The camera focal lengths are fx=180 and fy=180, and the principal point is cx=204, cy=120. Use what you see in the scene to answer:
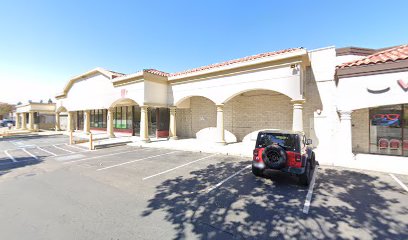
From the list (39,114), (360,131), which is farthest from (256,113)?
(39,114)

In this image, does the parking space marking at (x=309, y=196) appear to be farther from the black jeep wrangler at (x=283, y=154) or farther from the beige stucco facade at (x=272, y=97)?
the beige stucco facade at (x=272, y=97)

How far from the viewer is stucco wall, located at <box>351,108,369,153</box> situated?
414 inches

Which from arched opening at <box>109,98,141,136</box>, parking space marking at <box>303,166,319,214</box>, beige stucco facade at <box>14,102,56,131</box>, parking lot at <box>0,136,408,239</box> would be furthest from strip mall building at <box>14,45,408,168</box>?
beige stucco facade at <box>14,102,56,131</box>

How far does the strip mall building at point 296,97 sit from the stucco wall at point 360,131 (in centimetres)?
4

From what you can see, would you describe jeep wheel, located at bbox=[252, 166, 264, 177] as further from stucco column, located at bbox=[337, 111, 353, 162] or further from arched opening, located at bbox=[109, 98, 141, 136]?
arched opening, located at bbox=[109, 98, 141, 136]

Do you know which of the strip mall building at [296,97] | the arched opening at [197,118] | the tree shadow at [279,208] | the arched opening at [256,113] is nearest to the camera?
the tree shadow at [279,208]

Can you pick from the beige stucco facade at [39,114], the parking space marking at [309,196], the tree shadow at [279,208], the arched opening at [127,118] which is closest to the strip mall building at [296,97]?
the arched opening at [127,118]

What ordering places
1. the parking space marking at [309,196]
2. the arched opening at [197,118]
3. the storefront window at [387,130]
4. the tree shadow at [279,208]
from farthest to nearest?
the arched opening at [197,118] < the storefront window at [387,130] < the parking space marking at [309,196] < the tree shadow at [279,208]

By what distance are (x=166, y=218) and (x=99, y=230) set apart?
1.34 meters

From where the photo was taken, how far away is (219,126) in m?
13.3

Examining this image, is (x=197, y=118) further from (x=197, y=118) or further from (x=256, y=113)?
(x=256, y=113)

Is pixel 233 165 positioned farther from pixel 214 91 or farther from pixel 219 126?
pixel 214 91

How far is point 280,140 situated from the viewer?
6.26 m

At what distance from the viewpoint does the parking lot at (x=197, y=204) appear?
3.62 metres
